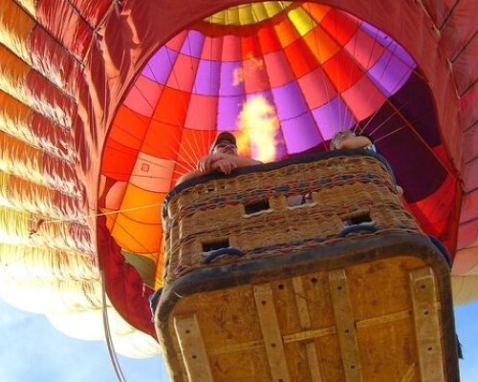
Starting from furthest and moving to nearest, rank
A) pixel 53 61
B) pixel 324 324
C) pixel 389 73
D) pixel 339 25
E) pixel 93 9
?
pixel 339 25 → pixel 389 73 → pixel 53 61 → pixel 93 9 → pixel 324 324

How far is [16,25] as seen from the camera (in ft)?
14.0

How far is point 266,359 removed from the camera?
2.46 m

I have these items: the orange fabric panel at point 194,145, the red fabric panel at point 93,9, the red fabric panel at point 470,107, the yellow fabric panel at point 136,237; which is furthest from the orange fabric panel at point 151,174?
the red fabric panel at point 470,107

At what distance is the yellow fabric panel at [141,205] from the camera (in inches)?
199

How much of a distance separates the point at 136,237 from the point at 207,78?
50.8 inches

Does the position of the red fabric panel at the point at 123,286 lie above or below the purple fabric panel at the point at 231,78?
below

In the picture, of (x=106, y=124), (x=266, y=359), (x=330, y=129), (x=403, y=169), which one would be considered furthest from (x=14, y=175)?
(x=266, y=359)

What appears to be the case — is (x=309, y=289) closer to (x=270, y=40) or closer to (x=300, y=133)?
(x=300, y=133)

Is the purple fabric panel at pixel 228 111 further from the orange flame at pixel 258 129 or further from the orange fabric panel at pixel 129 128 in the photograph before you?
the orange fabric panel at pixel 129 128

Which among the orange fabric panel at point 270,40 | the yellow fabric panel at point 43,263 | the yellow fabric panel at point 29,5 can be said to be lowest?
the yellow fabric panel at point 43,263

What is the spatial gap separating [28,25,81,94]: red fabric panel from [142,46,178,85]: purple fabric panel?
1117 mm

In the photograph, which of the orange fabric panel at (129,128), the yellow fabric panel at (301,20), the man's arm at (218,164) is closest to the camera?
the man's arm at (218,164)

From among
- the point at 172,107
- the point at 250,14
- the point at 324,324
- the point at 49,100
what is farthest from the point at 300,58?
the point at 324,324

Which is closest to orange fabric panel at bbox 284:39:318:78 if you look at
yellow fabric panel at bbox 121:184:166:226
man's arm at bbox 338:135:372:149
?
yellow fabric panel at bbox 121:184:166:226
